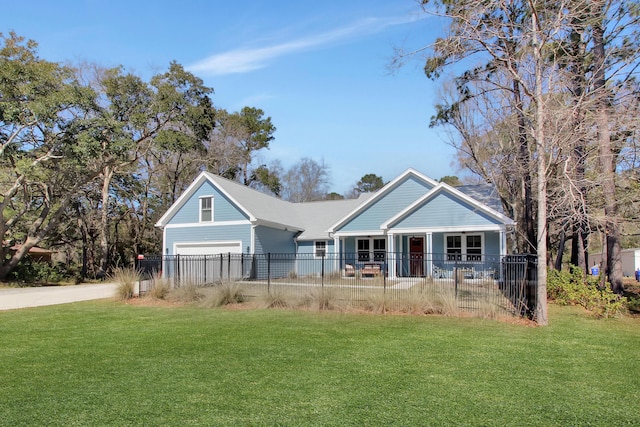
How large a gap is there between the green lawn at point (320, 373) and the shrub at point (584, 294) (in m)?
0.75

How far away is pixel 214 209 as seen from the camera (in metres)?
23.4

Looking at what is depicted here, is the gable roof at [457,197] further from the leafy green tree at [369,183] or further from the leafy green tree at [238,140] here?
the leafy green tree at [369,183]

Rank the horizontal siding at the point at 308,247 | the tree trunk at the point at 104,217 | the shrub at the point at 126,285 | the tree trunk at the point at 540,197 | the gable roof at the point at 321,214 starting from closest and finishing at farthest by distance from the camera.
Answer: the tree trunk at the point at 540,197, the shrub at the point at 126,285, the horizontal siding at the point at 308,247, the gable roof at the point at 321,214, the tree trunk at the point at 104,217

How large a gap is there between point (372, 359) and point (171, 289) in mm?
9549

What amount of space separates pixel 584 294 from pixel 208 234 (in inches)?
701

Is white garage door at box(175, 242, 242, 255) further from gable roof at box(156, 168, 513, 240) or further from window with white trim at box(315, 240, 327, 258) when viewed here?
window with white trim at box(315, 240, 327, 258)

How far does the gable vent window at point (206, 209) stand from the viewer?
23578mm

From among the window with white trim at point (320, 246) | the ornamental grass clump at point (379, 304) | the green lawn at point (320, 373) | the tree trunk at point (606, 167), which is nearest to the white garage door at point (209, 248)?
the window with white trim at point (320, 246)

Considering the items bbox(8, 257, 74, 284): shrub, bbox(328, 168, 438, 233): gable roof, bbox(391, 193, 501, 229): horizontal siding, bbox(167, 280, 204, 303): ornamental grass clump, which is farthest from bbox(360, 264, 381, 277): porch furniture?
bbox(8, 257, 74, 284): shrub

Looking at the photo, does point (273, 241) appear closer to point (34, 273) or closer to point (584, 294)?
point (34, 273)

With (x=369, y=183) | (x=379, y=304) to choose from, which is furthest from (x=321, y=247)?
(x=369, y=183)

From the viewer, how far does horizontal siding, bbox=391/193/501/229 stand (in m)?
19.6

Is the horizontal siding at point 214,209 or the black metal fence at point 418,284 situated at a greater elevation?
the horizontal siding at point 214,209

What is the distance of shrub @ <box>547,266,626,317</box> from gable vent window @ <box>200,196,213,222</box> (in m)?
16.7
